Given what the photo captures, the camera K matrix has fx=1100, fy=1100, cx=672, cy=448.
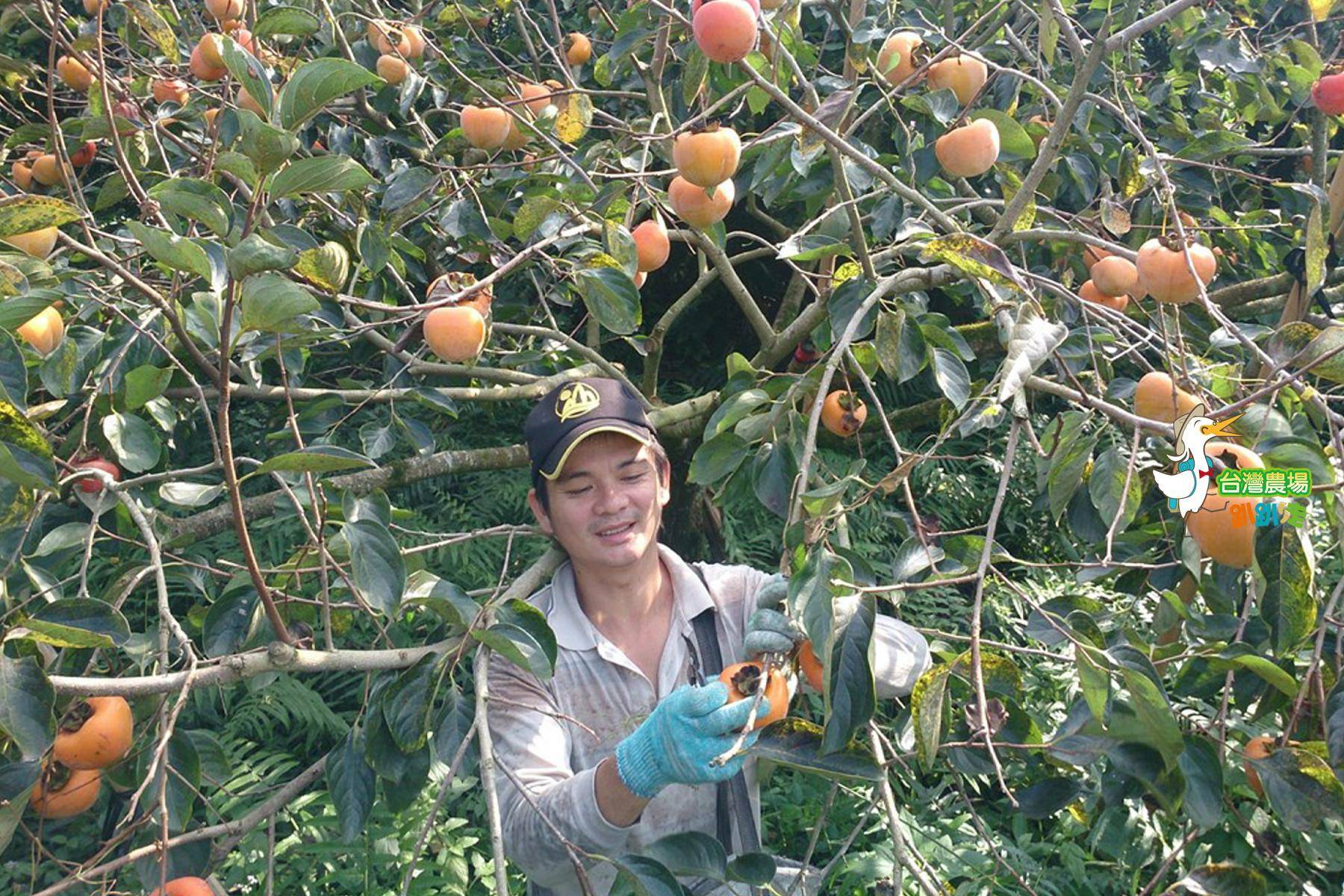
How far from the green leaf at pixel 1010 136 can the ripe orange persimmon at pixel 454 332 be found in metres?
1.02

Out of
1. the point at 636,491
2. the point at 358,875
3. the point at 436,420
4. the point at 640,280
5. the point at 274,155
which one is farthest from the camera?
the point at 436,420

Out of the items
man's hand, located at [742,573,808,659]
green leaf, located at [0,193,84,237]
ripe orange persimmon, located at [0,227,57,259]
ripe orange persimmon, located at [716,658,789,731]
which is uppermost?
green leaf, located at [0,193,84,237]

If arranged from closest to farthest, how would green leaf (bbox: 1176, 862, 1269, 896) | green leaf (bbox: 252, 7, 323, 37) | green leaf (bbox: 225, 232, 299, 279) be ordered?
green leaf (bbox: 225, 232, 299, 279), green leaf (bbox: 1176, 862, 1269, 896), green leaf (bbox: 252, 7, 323, 37)

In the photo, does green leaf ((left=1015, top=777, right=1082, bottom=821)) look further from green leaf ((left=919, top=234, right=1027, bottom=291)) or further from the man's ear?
the man's ear

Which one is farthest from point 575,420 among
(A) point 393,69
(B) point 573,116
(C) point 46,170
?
(C) point 46,170

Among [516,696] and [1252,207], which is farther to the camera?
[1252,207]

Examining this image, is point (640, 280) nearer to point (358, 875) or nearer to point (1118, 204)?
point (1118, 204)

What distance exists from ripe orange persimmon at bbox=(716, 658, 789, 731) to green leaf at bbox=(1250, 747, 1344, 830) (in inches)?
21.9

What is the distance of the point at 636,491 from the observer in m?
1.84

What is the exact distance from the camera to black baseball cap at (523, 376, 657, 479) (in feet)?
5.94

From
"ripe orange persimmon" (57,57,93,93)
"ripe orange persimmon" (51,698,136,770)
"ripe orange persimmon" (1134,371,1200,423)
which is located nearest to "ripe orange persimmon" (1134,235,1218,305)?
"ripe orange persimmon" (1134,371,1200,423)

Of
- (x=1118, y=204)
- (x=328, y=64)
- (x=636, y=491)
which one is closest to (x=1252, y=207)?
(x=1118, y=204)

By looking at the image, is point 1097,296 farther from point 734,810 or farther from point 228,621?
point 228,621

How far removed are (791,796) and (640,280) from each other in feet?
4.83
